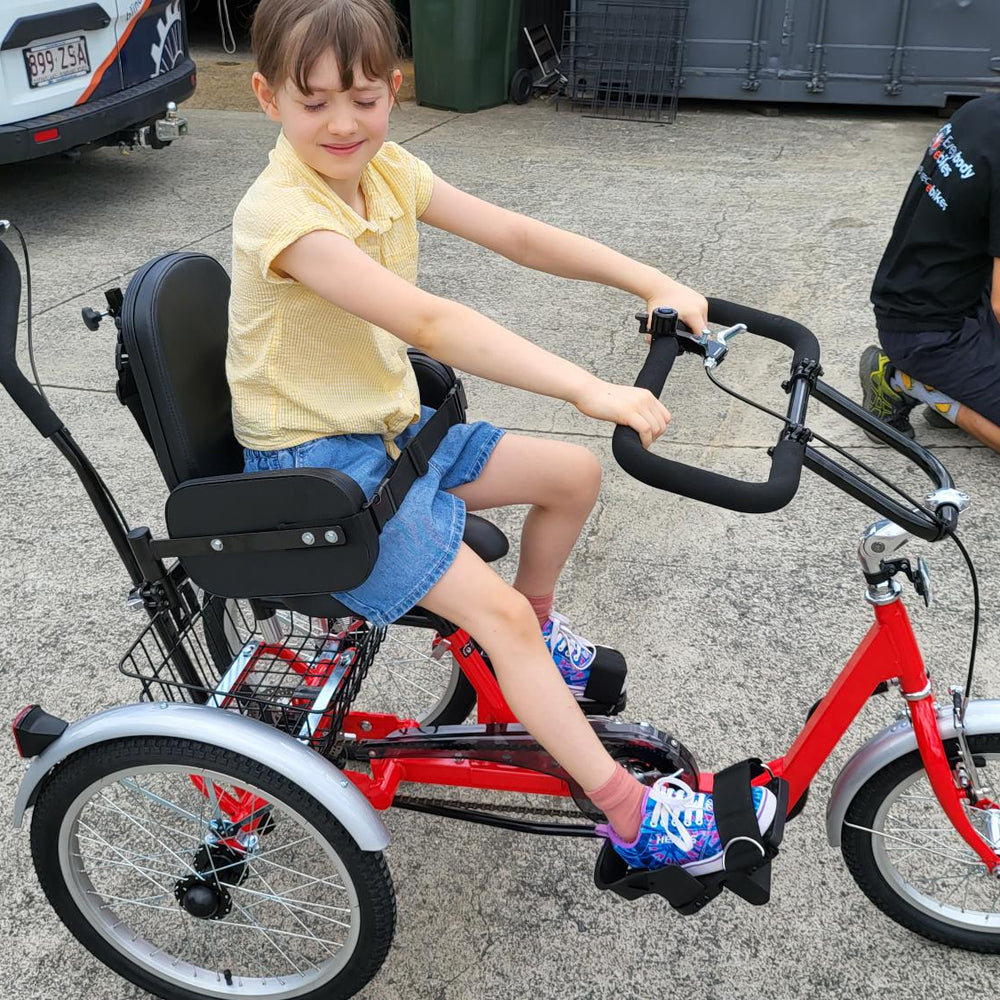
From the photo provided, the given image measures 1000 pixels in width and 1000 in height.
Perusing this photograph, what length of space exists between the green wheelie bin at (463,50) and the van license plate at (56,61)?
10.2ft

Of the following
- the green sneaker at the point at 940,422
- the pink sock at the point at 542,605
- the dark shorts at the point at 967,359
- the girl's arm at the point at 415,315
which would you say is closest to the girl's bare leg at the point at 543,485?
the pink sock at the point at 542,605

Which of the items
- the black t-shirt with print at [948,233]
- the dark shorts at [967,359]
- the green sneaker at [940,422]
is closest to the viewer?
the black t-shirt with print at [948,233]

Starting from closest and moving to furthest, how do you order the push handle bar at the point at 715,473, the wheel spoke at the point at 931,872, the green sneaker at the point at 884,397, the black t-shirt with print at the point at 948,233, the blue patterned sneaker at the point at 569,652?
1. the push handle bar at the point at 715,473
2. the wheel spoke at the point at 931,872
3. the blue patterned sneaker at the point at 569,652
4. the black t-shirt with print at the point at 948,233
5. the green sneaker at the point at 884,397

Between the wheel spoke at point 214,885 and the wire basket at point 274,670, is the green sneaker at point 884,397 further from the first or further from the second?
the wheel spoke at point 214,885

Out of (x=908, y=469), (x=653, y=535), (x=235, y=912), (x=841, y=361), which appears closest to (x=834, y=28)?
(x=841, y=361)

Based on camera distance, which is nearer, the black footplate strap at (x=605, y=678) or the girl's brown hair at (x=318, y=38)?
the girl's brown hair at (x=318, y=38)

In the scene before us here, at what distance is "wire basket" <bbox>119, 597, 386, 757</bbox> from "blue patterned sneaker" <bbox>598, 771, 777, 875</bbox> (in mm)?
537

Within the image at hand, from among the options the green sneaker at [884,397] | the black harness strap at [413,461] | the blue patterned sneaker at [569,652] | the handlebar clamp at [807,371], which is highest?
the handlebar clamp at [807,371]

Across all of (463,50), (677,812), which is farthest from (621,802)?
(463,50)

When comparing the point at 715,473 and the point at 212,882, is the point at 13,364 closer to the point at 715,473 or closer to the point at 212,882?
the point at 212,882

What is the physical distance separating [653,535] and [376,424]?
156cm

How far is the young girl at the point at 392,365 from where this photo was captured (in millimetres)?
1659

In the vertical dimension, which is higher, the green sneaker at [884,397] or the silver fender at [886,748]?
the silver fender at [886,748]

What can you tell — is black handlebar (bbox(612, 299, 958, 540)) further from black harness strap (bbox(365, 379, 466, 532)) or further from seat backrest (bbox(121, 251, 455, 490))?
seat backrest (bbox(121, 251, 455, 490))
